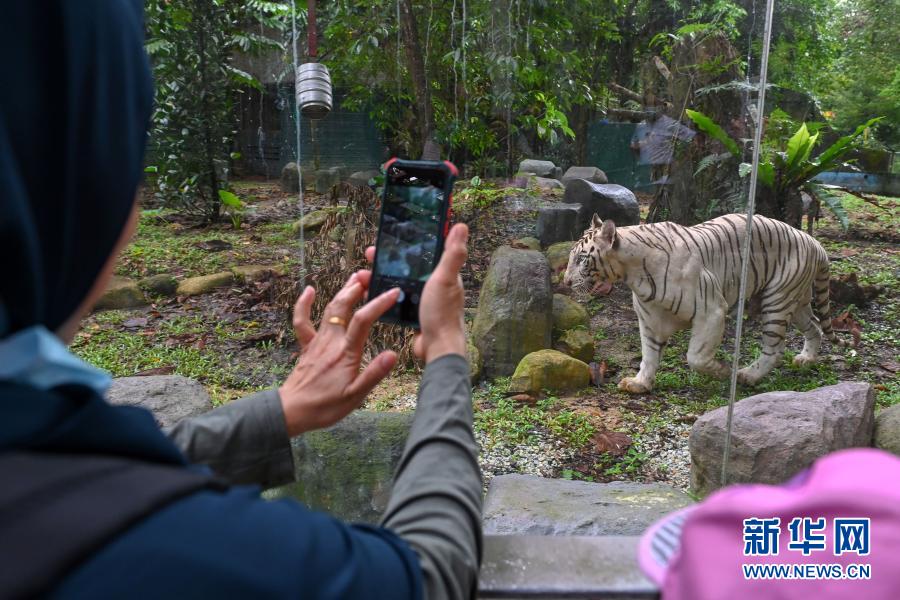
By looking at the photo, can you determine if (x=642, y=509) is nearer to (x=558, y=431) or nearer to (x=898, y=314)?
(x=558, y=431)

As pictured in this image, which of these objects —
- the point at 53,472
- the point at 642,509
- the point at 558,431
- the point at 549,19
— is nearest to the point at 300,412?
the point at 53,472

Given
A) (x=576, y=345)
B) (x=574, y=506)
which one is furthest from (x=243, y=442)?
(x=576, y=345)

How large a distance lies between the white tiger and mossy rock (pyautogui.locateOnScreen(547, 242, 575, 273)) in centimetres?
3

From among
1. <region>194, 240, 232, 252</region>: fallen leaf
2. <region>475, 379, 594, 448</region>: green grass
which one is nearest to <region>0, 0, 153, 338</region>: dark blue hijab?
<region>475, 379, 594, 448</region>: green grass

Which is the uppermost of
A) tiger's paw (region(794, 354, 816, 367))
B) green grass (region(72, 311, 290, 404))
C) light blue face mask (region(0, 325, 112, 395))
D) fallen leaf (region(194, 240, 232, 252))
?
light blue face mask (region(0, 325, 112, 395))

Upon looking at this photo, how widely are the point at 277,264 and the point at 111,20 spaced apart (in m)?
3.43

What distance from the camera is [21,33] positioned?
1.89ft

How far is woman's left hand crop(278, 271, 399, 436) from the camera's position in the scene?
1.20 meters

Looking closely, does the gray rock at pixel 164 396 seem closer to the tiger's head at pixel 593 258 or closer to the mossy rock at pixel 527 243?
the mossy rock at pixel 527 243

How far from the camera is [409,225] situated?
49.7 inches

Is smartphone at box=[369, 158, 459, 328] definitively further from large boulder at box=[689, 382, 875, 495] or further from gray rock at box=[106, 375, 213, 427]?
gray rock at box=[106, 375, 213, 427]

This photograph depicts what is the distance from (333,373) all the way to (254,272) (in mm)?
3068

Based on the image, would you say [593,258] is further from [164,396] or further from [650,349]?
[164,396]

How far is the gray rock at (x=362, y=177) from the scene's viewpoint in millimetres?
3139
